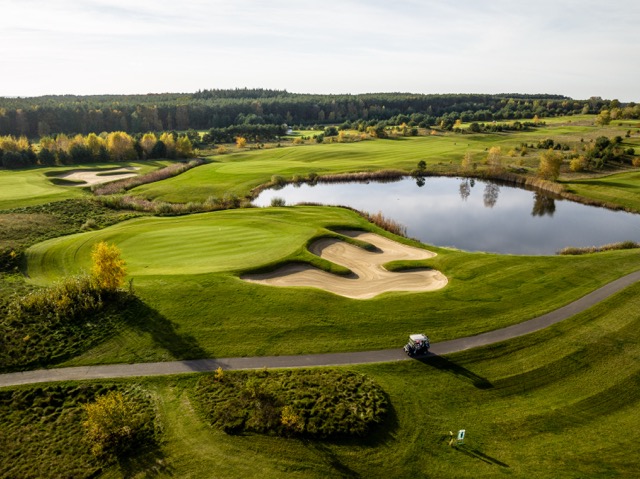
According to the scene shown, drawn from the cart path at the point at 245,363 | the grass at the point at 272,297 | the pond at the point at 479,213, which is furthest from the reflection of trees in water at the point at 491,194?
the cart path at the point at 245,363

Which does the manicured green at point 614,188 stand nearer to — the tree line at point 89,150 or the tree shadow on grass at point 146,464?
the tree shadow on grass at point 146,464

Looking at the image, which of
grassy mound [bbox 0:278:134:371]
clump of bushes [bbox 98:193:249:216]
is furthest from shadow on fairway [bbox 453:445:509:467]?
clump of bushes [bbox 98:193:249:216]

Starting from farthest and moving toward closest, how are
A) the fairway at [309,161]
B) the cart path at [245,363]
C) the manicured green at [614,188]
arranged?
the fairway at [309,161], the manicured green at [614,188], the cart path at [245,363]

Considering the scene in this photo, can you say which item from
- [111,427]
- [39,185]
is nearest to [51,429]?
[111,427]

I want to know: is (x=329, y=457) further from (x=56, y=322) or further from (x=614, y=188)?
(x=614, y=188)

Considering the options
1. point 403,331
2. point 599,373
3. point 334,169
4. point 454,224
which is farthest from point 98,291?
point 334,169

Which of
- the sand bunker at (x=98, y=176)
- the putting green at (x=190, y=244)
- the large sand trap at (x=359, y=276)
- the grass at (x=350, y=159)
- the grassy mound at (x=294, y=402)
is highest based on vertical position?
the grass at (x=350, y=159)

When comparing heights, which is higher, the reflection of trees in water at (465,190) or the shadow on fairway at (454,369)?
the reflection of trees in water at (465,190)
